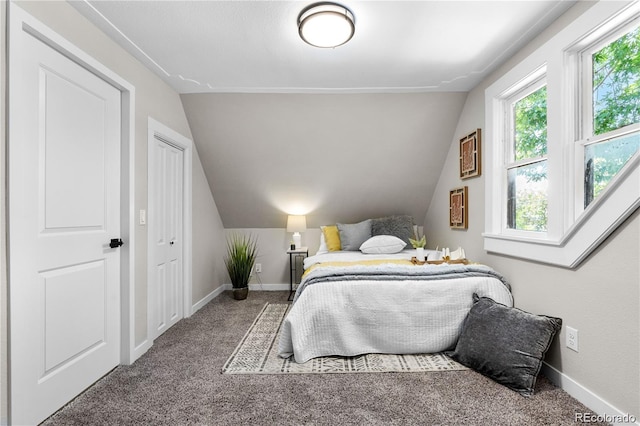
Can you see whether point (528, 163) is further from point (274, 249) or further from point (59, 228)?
point (274, 249)

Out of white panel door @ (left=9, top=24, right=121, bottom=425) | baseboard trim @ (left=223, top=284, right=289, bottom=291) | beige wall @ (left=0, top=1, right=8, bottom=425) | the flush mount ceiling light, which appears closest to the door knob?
white panel door @ (left=9, top=24, right=121, bottom=425)

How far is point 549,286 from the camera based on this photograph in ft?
7.15

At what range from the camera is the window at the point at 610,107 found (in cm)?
181

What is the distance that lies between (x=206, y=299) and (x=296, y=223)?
1448mm

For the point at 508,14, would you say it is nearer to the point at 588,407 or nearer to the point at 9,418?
the point at 588,407

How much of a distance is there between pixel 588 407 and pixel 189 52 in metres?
3.40

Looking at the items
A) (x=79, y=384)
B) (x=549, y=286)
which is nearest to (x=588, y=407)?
(x=549, y=286)

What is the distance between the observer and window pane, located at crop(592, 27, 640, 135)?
180 centimetres

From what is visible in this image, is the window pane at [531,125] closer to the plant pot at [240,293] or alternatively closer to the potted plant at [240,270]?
the potted plant at [240,270]

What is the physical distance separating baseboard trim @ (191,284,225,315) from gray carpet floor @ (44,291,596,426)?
4.23ft

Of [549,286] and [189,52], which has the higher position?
[189,52]

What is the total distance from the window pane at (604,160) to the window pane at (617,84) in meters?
0.09

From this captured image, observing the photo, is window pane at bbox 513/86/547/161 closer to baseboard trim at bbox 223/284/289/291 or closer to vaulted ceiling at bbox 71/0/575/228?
vaulted ceiling at bbox 71/0/575/228

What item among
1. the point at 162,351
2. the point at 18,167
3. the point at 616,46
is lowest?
the point at 162,351
